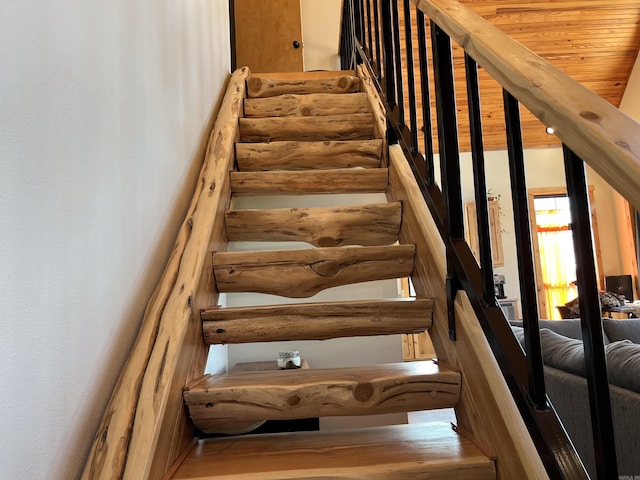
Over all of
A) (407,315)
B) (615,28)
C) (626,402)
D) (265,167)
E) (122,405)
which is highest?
(615,28)

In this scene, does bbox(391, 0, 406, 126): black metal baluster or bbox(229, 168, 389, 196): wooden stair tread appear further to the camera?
bbox(229, 168, 389, 196): wooden stair tread

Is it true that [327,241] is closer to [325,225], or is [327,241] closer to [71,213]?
[325,225]

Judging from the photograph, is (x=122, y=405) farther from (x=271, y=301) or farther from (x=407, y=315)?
(x=271, y=301)

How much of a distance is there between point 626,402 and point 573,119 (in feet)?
4.75

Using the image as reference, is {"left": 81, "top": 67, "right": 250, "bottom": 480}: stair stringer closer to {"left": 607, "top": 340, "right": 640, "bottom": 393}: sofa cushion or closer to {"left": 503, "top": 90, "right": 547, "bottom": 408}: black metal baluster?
{"left": 503, "top": 90, "right": 547, "bottom": 408}: black metal baluster

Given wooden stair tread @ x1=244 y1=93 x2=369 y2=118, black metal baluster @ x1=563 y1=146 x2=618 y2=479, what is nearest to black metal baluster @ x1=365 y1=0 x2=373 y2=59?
wooden stair tread @ x1=244 y1=93 x2=369 y2=118

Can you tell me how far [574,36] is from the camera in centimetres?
546

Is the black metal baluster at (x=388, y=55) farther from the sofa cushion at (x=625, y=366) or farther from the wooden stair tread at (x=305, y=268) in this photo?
the sofa cushion at (x=625, y=366)

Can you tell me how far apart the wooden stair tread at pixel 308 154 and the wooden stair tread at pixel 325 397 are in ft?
4.09

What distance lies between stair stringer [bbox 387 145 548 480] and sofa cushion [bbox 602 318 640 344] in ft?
7.58

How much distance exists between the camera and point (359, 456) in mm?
1066

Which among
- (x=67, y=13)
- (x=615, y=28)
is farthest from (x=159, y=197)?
(x=615, y=28)

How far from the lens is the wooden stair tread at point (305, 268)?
1.58 metres

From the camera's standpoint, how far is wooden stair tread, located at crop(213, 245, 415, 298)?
1.58 metres
